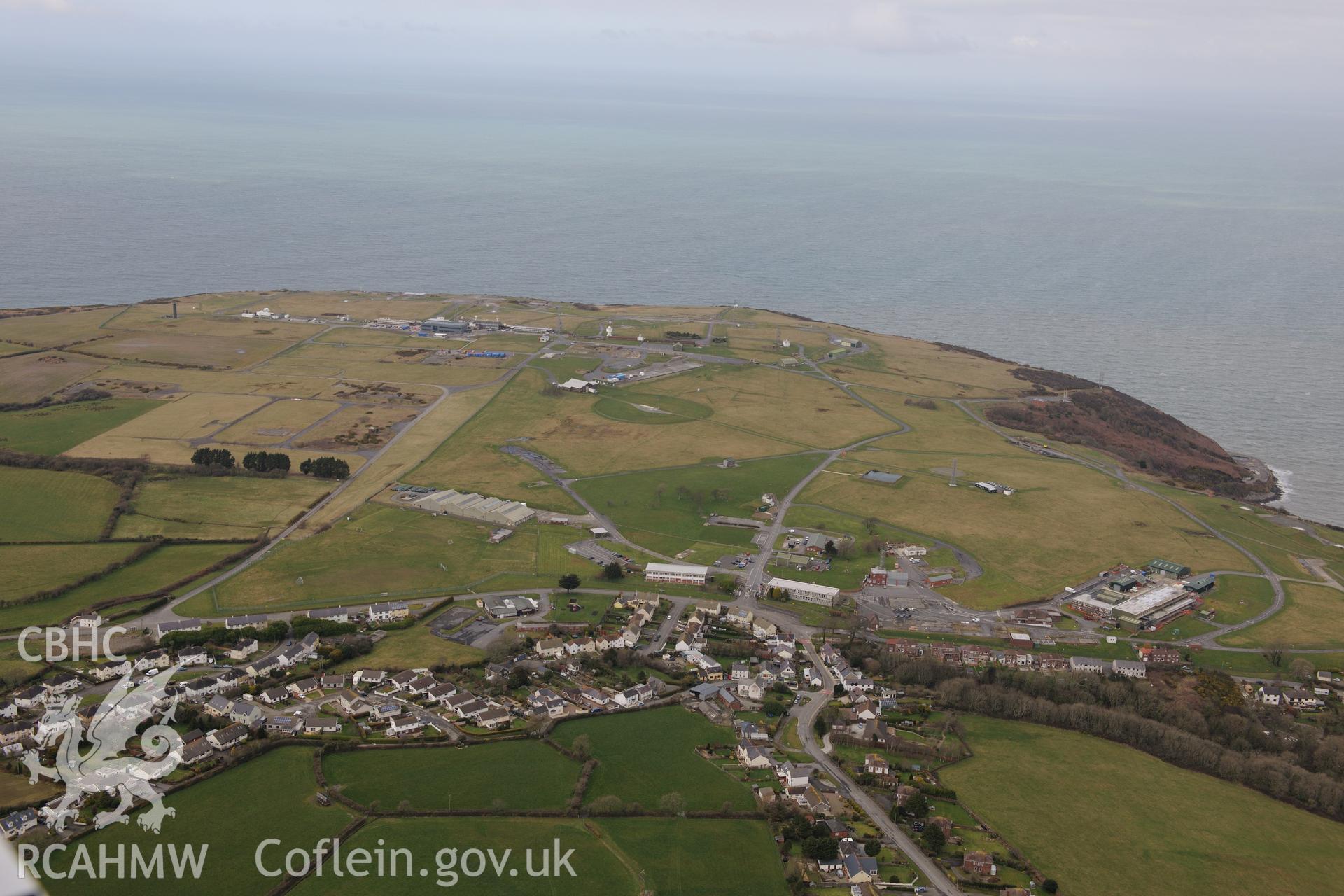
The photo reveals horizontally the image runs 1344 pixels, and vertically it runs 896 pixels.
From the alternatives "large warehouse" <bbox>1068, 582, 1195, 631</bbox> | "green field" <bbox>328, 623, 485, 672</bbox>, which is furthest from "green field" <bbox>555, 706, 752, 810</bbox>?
"large warehouse" <bbox>1068, 582, 1195, 631</bbox>

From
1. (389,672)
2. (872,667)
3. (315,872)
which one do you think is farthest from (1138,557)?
(315,872)

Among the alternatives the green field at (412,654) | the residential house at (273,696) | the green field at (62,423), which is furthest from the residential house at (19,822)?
the green field at (62,423)

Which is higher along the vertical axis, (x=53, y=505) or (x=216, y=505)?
(x=216, y=505)

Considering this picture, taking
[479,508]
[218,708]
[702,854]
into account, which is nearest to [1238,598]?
[702,854]

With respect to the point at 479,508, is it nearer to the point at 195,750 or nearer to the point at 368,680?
the point at 368,680

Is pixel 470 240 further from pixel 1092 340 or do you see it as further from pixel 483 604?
pixel 483 604
